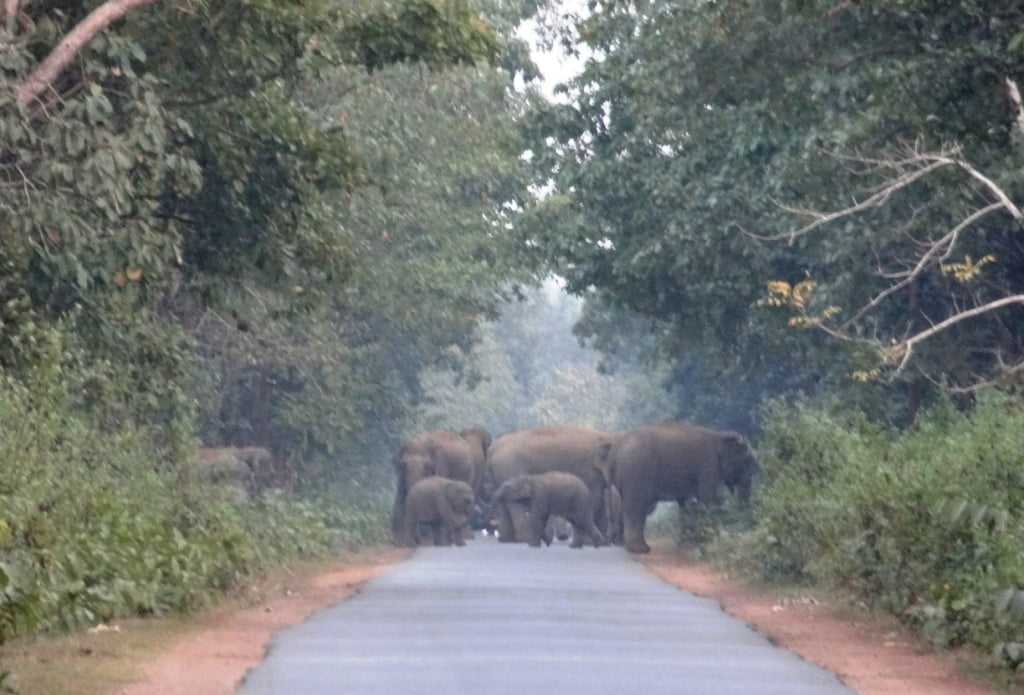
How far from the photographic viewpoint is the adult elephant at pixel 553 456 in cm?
3959

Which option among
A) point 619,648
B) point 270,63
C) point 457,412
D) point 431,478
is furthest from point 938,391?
point 457,412

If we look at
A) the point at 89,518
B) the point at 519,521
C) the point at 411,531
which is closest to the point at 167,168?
the point at 89,518

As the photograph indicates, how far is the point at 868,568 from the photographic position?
1666 cm

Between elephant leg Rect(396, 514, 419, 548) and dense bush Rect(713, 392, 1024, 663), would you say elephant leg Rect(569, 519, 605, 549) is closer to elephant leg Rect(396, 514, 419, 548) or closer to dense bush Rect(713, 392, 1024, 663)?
elephant leg Rect(396, 514, 419, 548)

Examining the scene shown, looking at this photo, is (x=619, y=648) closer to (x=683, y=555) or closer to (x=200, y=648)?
(x=200, y=648)

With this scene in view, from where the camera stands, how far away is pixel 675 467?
3453 cm

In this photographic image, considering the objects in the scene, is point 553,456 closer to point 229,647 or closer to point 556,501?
point 556,501

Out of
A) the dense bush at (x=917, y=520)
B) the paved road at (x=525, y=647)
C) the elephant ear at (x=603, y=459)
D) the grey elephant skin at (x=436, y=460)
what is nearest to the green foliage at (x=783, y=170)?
the dense bush at (x=917, y=520)

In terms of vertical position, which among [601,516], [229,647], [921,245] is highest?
[921,245]

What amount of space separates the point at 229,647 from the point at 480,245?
64.9 feet

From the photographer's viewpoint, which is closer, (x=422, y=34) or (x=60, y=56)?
(x=60, y=56)

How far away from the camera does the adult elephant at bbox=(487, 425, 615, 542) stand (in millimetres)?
39594

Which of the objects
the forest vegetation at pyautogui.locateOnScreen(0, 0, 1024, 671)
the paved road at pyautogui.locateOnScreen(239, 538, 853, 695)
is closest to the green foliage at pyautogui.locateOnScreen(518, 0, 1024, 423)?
the forest vegetation at pyautogui.locateOnScreen(0, 0, 1024, 671)

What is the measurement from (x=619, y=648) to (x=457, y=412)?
53712 mm
